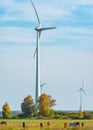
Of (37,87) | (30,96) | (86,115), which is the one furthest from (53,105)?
(37,87)

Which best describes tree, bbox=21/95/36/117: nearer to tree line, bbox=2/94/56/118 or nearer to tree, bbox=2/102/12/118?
tree line, bbox=2/94/56/118

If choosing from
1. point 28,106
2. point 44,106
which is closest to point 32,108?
point 28,106

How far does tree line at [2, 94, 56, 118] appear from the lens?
136 metres

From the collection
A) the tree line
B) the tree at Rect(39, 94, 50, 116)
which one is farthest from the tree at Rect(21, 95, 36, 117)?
the tree at Rect(39, 94, 50, 116)

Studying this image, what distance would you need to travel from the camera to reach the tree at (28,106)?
14214 cm

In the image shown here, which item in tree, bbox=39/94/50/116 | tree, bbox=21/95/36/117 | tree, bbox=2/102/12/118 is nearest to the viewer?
tree, bbox=2/102/12/118

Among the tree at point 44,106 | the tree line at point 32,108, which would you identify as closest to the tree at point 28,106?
the tree line at point 32,108

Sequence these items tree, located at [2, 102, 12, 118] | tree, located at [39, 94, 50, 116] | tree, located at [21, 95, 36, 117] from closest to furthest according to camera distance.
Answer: tree, located at [2, 102, 12, 118]
tree, located at [39, 94, 50, 116]
tree, located at [21, 95, 36, 117]

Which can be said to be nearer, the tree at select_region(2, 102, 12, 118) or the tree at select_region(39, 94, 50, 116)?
the tree at select_region(2, 102, 12, 118)

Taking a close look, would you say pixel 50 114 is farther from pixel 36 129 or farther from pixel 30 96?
pixel 36 129

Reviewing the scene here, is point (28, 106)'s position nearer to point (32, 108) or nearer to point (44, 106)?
point (32, 108)

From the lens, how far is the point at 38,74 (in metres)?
120

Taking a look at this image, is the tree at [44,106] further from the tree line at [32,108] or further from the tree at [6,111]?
the tree at [6,111]

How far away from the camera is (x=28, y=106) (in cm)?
14225
